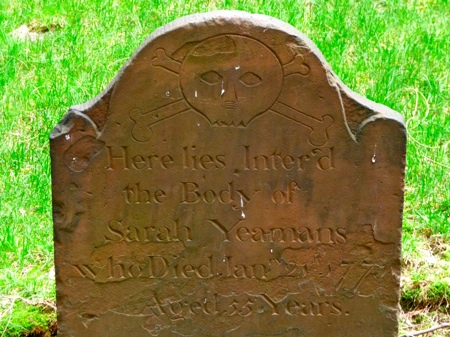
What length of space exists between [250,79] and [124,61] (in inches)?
107

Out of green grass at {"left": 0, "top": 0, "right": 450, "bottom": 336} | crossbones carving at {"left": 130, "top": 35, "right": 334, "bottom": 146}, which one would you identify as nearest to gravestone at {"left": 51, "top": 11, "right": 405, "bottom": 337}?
crossbones carving at {"left": 130, "top": 35, "right": 334, "bottom": 146}

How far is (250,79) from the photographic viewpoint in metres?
3.46

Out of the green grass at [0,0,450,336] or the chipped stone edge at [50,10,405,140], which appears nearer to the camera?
the chipped stone edge at [50,10,405,140]

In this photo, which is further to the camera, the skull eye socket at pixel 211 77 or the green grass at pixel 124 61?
the green grass at pixel 124 61

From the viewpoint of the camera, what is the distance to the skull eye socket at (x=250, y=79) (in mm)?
3447

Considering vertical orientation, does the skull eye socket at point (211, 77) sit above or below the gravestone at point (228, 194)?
above

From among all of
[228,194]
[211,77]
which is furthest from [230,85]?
[228,194]

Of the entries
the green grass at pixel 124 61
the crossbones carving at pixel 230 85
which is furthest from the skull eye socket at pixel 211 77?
the green grass at pixel 124 61

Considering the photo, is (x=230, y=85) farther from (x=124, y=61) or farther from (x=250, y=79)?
(x=124, y=61)

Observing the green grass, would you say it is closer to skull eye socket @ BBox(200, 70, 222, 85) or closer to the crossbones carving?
the crossbones carving

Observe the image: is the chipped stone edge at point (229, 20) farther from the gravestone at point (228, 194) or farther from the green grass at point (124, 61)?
the green grass at point (124, 61)

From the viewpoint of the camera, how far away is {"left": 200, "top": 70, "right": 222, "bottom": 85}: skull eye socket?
3436 millimetres

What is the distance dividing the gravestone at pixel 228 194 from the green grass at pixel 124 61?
642 mm

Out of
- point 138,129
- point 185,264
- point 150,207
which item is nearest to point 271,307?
point 185,264
